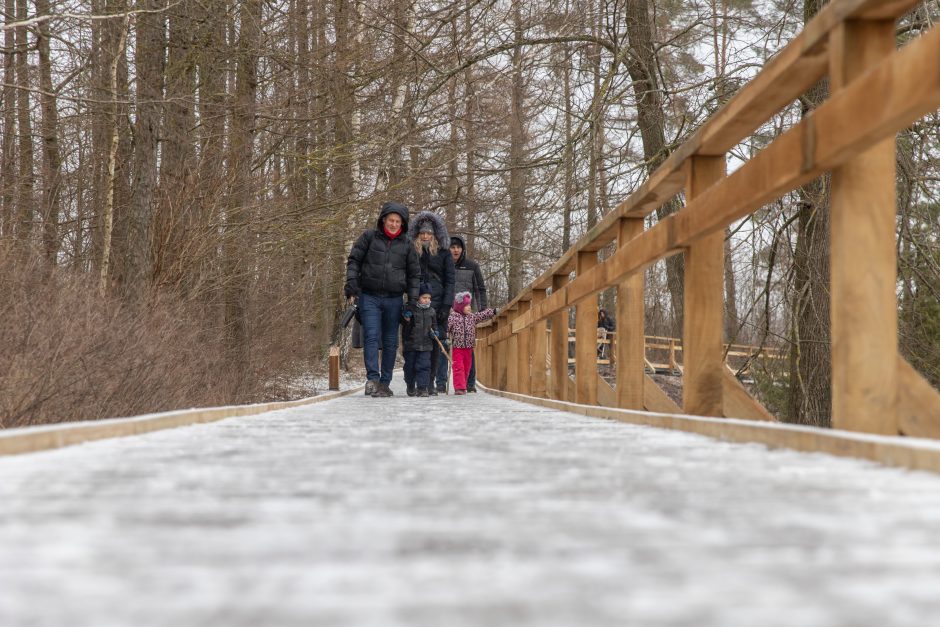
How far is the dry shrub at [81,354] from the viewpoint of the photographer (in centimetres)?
643

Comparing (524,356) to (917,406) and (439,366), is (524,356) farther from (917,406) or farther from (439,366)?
(917,406)

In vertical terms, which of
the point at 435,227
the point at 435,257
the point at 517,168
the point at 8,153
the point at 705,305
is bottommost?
the point at 705,305

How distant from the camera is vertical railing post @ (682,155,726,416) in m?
4.43

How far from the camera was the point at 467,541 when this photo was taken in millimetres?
1484

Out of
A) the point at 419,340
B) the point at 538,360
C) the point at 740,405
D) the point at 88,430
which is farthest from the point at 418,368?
the point at 88,430

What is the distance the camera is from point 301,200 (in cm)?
1426

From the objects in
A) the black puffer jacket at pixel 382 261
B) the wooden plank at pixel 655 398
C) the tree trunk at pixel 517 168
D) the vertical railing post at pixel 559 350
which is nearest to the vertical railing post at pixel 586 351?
the wooden plank at pixel 655 398

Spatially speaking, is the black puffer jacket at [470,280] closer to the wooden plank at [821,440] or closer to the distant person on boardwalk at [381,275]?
the distant person on boardwalk at [381,275]

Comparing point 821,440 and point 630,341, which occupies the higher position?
point 630,341

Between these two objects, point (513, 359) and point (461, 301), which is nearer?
point (513, 359)

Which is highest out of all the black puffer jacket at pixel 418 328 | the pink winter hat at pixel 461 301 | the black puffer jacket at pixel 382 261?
the black puffer jacket at pixel 382 261

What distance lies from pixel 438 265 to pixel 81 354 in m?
4.78

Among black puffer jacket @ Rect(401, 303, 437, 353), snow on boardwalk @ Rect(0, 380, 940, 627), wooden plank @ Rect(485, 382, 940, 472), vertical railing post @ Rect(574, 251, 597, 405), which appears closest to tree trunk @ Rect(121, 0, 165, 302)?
black puffer jacket @ Rect(401, 303, 437, 353)

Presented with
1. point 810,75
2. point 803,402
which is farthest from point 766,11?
point 810,75
